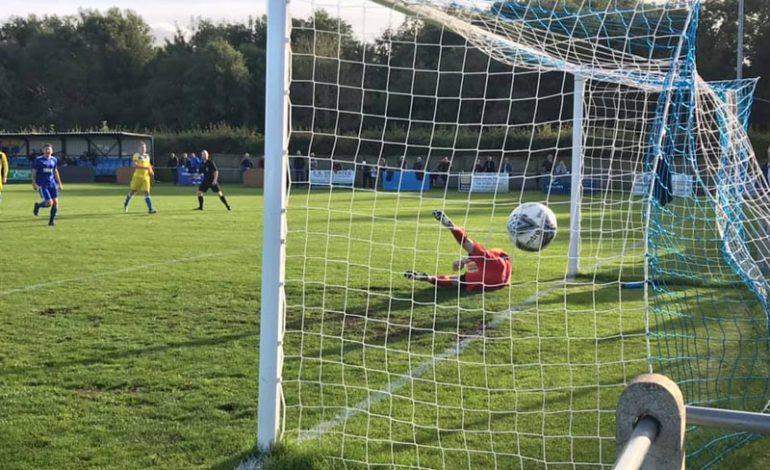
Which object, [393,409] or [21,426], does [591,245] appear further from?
[21,426]

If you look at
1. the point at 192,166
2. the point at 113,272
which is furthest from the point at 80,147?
the point at 113,272

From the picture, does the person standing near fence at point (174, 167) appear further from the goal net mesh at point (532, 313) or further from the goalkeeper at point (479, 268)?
the goalkeeper at point (479, 268)

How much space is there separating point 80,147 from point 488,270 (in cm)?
3899

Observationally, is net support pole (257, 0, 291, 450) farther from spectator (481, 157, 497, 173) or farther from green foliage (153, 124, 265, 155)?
green foliage (153, 124, 265, 155)

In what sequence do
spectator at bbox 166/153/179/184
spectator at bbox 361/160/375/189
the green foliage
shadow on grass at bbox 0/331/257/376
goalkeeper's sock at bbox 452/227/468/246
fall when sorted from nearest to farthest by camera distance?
shadow on grass at bbox 0/331/257/376, goalkeeper's sock at bbox 452/227/468/246, spectator at bbox 361/160/375/189, spectator at bbox 166/153/179/184, the green foliage

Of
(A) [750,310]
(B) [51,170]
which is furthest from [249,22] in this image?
(A) [750,310]

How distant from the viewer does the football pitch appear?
12.2ft

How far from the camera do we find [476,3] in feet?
15.9

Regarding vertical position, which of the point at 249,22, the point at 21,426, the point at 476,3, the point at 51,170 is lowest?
the point at 21,426

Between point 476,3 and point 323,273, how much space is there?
4761 millimetres

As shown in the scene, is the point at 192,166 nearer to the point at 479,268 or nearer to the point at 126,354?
the point at 479,268

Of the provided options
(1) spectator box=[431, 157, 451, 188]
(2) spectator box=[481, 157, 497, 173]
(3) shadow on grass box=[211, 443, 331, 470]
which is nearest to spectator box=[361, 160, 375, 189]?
(1) spectator box=[431, 157, 451, 188]

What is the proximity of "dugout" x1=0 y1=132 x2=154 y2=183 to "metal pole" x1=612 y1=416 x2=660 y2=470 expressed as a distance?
3827 cm

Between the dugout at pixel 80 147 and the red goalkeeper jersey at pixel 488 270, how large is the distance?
3278cm
